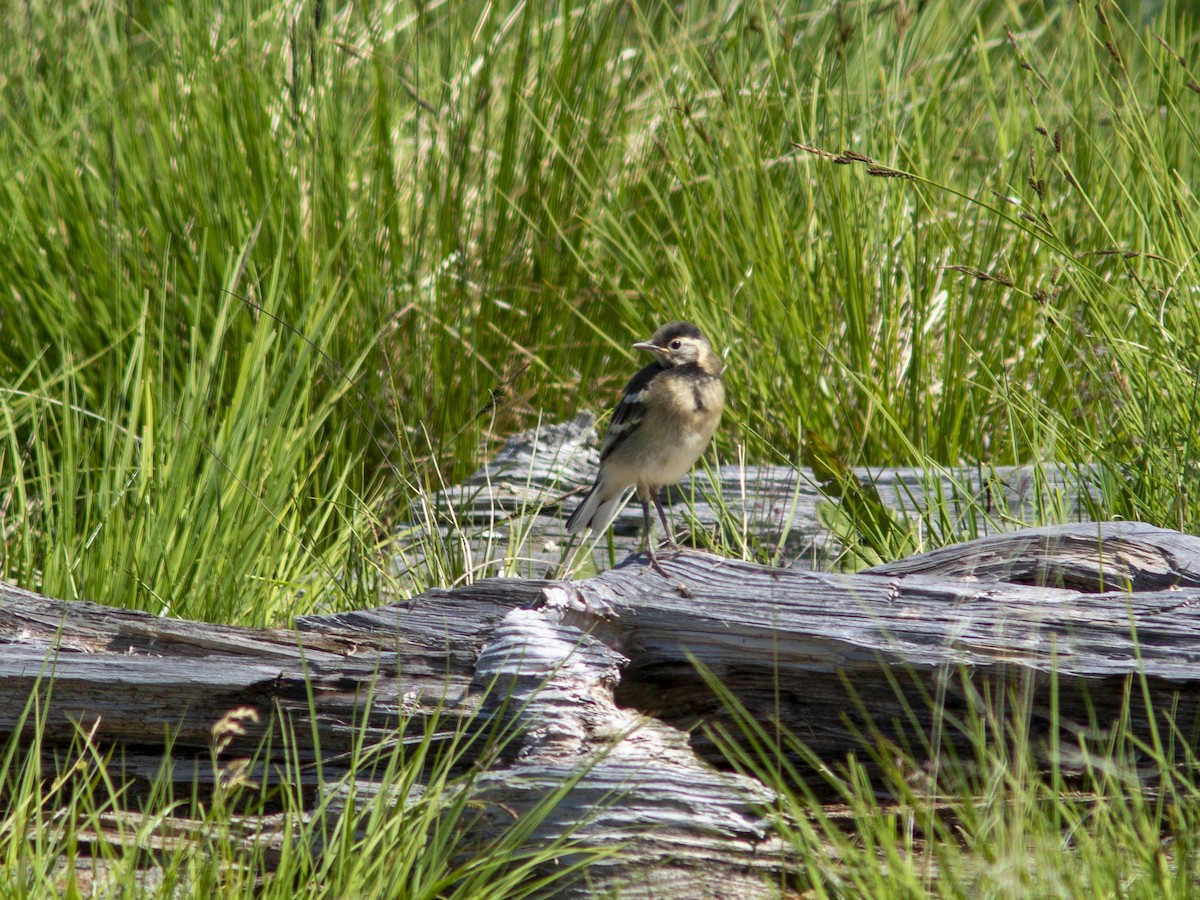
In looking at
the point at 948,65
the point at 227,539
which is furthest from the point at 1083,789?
the point at 948,65

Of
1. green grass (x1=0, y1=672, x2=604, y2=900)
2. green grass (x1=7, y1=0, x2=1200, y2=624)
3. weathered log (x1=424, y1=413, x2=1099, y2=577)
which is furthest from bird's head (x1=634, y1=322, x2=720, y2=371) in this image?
green grass (x1=0, y1=672, x2=604, y2=900)

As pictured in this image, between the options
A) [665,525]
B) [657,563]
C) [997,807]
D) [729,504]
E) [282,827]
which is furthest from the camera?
[729,504]

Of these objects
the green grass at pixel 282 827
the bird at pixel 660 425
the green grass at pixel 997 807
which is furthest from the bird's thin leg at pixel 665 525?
the green grass at pixel 282 827

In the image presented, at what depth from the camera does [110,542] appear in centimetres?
313

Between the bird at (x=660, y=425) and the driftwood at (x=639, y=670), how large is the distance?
Answer: 113cm

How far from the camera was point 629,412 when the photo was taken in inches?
161

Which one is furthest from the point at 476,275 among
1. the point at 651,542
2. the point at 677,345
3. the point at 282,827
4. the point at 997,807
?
the point at 997,807

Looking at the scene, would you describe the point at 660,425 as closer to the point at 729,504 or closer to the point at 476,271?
the point at 729,504

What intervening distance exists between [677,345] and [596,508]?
0.64 metres

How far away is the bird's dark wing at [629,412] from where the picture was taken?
401 cm

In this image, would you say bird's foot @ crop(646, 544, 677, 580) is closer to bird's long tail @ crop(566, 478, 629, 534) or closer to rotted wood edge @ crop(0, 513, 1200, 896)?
rotted wood edge @ crop(0, 513, 1200, 896)

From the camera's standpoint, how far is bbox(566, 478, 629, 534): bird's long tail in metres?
4.10

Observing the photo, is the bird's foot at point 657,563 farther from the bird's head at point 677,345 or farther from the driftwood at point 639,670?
the bird's head at point 677,345

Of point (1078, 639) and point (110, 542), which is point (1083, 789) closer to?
point (1078, 639)
